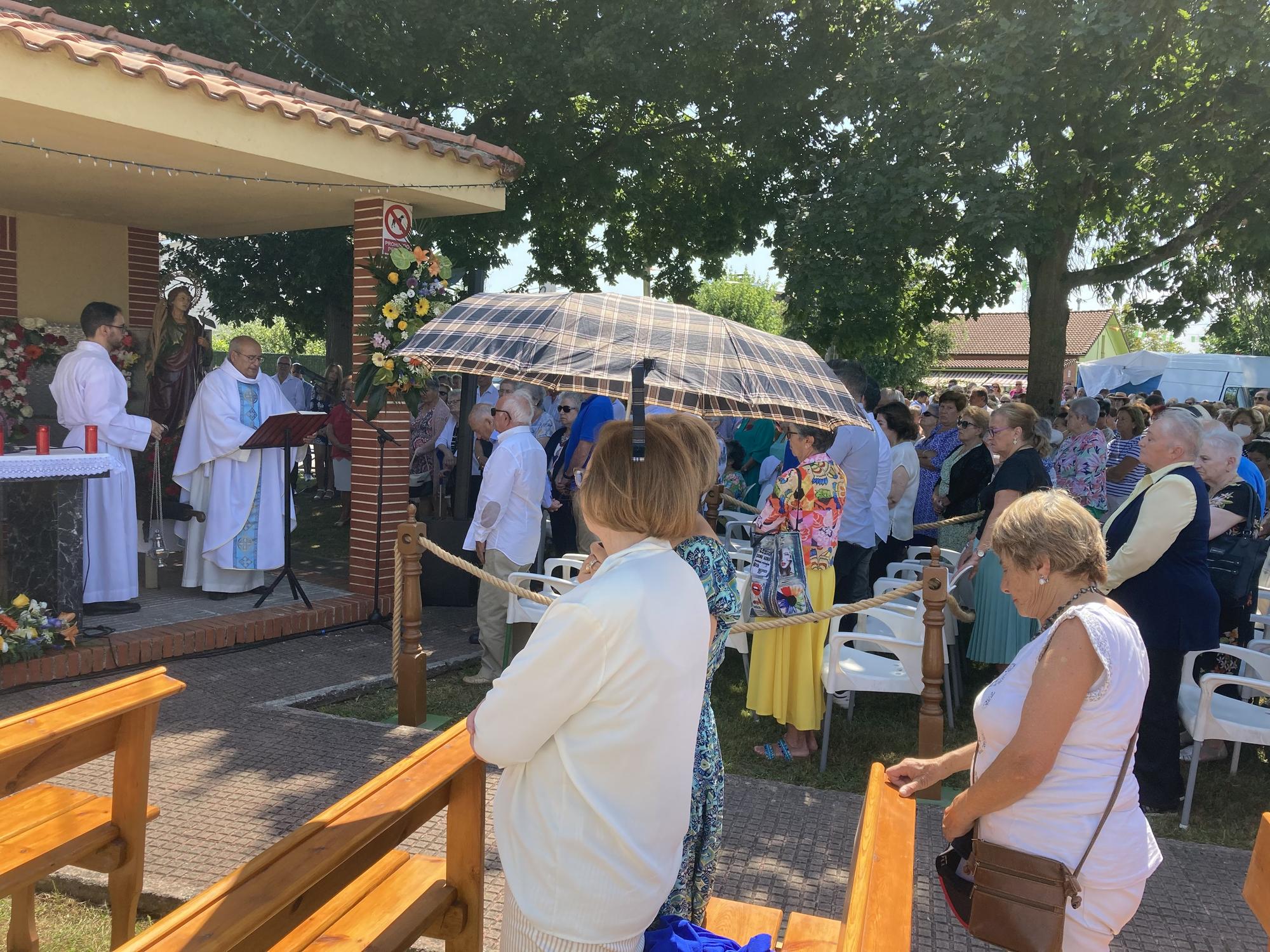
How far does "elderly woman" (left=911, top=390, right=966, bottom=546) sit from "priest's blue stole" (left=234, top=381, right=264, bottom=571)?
539 centimetres

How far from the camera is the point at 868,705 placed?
6.84 meters

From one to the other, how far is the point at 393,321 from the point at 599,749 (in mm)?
6493

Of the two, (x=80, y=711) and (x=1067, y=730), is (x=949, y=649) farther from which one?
(x=80, y=711)

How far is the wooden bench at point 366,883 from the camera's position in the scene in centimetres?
206

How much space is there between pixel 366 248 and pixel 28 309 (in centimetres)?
384

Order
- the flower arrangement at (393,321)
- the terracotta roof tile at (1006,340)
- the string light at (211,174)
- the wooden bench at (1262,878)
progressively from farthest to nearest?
the terracotta roof tile at (1006,340) < the flower arrangement at (393,321) < the string light at (211,174) < the wooden bench at (1262,878)

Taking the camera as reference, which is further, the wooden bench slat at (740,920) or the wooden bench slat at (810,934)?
the wooden bench slat at (740,920)

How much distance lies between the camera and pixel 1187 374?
23.2m

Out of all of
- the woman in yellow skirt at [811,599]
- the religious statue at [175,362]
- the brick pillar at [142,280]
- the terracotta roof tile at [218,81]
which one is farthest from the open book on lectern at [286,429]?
the woman in yellow skirt at [811,599]

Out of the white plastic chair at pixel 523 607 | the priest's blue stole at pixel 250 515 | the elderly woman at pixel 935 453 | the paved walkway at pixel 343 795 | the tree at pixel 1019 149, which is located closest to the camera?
the paved walkway at pixel 343 795

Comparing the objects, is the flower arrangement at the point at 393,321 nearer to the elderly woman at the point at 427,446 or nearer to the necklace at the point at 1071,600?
the elderly woman at the point at 427,446

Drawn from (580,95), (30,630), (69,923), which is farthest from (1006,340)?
(69,923)

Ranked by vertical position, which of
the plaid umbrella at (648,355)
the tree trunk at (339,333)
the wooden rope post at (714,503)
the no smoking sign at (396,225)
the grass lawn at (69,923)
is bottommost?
the grass lawn at (69,923)

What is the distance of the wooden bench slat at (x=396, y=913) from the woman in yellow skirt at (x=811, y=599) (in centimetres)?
299
